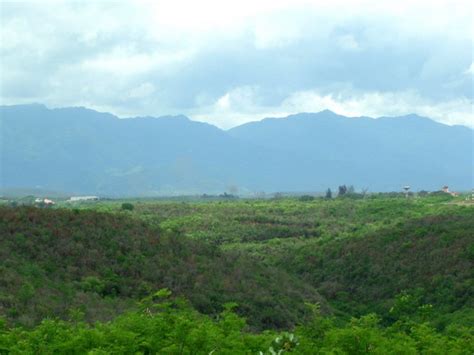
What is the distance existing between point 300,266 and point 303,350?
36.1 metres

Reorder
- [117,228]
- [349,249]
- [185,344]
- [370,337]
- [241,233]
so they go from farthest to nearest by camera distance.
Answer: [241,233], [349,249], [117,228], [370,337], [185,344]

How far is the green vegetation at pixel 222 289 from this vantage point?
12648 mm

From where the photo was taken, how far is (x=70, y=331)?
13.3 meters

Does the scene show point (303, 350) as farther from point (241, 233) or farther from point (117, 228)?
point (241, 233)

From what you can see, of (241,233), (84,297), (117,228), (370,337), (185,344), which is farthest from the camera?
(241,233)

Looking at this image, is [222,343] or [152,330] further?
[152,330]

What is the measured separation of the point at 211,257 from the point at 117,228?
5159 millimetres

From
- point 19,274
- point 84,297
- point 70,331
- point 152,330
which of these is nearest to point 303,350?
point 152,330

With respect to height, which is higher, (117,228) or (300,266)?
(117,228)

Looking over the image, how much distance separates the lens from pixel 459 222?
47.6 m

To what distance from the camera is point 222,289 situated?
28969 millimetres

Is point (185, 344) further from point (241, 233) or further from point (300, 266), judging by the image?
point (241, 233)

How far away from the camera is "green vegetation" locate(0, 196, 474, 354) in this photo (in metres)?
12.6

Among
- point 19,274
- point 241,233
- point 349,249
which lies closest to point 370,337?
point 19,274
